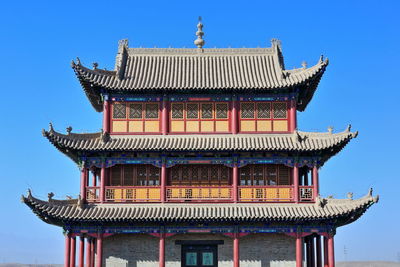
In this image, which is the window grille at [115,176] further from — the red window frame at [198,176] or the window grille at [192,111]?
the window grille at [192,111]

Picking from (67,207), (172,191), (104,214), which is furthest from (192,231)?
(67,207)

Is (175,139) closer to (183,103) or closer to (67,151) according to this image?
(183,103)

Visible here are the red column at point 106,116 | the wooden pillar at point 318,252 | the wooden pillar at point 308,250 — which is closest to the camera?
the wooden pillar at point 318,252

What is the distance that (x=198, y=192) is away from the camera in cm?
3194

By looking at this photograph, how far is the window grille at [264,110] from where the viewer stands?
110 ft

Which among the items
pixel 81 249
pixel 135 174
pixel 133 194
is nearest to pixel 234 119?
pixel 135 174

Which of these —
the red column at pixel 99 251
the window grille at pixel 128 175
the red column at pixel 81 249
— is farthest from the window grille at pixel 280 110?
the red column at pixel 81 249

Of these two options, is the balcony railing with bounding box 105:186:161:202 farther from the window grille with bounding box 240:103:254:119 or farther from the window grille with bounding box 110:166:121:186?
the window grille with bounding box 240:103:254:119

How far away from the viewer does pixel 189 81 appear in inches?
1331

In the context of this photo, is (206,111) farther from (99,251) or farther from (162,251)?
(99,251)

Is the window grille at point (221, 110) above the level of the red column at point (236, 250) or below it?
above

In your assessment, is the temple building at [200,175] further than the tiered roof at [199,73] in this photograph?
No

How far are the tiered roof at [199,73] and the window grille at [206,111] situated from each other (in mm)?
858

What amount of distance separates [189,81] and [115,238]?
9.51 m
